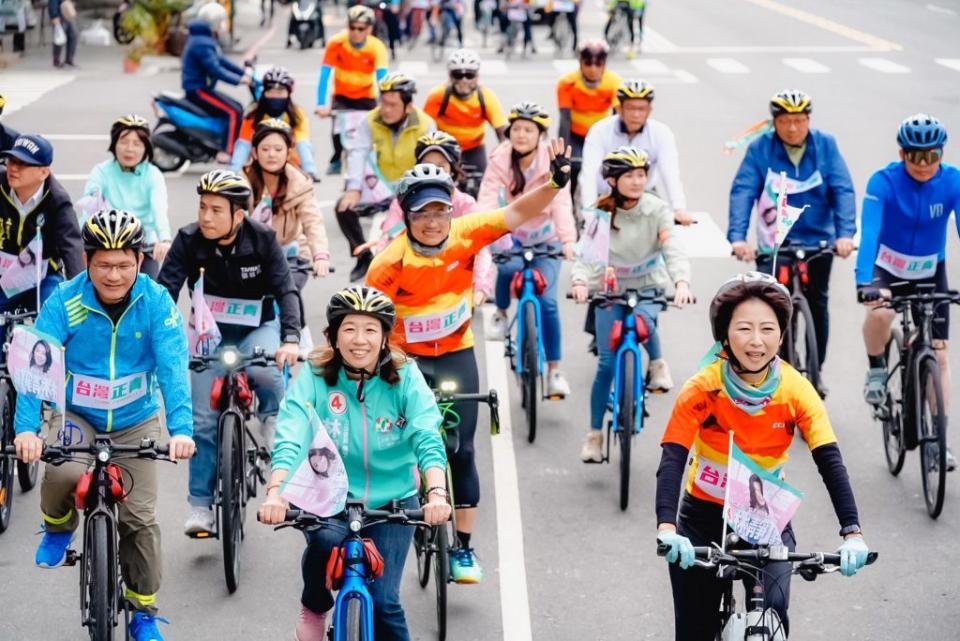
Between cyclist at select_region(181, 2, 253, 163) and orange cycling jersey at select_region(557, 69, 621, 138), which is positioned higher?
orange cycling jersey at select_region(557, 69, 621, 138)

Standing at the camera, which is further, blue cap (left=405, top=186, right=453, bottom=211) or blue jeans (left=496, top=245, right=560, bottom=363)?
blue jeans (left=496, top=245, right=560, bottom=363)

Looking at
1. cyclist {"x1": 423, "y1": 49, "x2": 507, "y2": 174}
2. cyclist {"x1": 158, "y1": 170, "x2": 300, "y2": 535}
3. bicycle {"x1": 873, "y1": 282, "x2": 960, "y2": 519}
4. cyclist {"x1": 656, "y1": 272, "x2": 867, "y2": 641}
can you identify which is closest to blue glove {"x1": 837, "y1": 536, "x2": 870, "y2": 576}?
cyclist {"x1": 656, "y1": 272, "x2": 867, "y2": 641}

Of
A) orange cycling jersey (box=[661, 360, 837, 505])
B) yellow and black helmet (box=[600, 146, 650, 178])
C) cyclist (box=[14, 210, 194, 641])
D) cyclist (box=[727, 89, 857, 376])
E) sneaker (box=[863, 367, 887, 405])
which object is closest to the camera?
orange cycling jersey (box=[661, 360, 837, 505])

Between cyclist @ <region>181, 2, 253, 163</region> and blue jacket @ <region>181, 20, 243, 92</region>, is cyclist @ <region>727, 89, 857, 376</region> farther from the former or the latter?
blue jacket @ <region>181, 20, 243, 92</region>

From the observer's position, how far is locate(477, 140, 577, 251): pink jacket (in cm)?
1103

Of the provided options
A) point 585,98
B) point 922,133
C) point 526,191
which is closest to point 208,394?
point 526,191

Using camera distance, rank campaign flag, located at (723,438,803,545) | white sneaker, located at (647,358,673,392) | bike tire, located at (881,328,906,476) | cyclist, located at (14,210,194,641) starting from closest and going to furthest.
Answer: campaign flag, located at (723,438,803,545) < cyclist, located at (14,210,194,641) < bike tire, located at (881,328,906,476) < white sneaker, located at (647,358,673,392)

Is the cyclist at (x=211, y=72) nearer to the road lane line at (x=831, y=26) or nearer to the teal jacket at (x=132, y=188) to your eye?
the teal jacket at (x=132, y=188)

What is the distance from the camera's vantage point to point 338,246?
1612 centimetres

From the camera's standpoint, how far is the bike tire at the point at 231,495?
26.4 ft

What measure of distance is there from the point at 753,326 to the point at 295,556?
3.80m

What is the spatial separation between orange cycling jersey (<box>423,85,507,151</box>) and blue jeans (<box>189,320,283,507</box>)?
501 centimetres

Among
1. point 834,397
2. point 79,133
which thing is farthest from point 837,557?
point 79,133

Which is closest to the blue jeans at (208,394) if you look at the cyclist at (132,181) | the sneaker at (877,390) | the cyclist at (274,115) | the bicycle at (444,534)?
the bicycle at (444,534)
